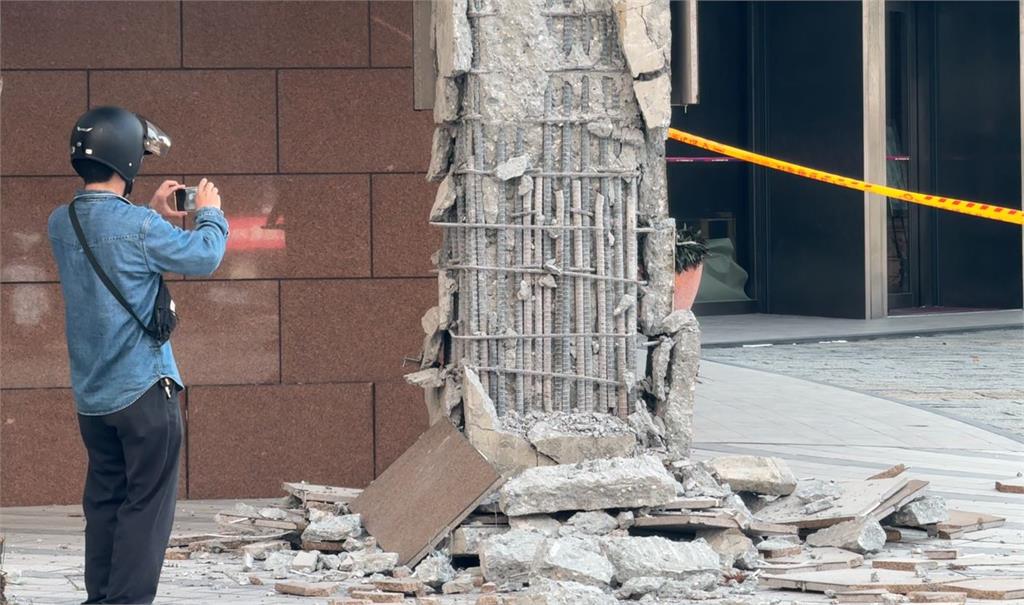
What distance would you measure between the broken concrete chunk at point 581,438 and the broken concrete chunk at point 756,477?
513 mm

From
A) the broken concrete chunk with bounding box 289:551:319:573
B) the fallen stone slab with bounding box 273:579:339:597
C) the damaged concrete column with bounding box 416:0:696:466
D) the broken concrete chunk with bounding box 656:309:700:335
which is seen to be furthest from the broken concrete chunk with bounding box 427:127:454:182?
the fallen stone slab with bounding box 273:579:339:597

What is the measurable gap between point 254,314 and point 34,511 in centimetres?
148

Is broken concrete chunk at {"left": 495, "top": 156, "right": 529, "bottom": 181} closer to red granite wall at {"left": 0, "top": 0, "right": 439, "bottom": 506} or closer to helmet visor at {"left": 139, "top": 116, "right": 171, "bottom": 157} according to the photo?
red granite wall at {"left": 0, "top": 0, "right": 439, "bottom": 506}

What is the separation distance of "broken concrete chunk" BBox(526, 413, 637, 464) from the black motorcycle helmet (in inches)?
89.7

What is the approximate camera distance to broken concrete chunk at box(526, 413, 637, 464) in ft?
22.2

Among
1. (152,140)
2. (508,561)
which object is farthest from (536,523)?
(152,140)

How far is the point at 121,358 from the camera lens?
5.09 metres

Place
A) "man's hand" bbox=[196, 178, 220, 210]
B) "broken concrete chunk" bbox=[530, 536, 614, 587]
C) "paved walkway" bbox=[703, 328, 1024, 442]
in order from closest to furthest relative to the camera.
→ "man's hand" bbox=[196, 178, 220, 210]
"broken concrete chunk" bbox=[530, 536, 614, 587]
"paved walkway" bbox=[703, 328, 1024, 442]

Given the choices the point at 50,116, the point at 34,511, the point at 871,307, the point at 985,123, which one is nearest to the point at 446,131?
the point at 50,116

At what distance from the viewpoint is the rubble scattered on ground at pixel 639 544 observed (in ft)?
19.3

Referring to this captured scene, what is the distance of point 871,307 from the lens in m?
19.4

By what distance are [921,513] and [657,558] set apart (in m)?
1.65

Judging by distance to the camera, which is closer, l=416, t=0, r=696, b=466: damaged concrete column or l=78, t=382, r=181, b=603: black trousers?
l=78, t=382, r=181, b=603: black trousers

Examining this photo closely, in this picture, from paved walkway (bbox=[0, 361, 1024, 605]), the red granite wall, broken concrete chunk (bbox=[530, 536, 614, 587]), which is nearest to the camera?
broken concrete chunk (bbox=[530, 536, 614, 587])
